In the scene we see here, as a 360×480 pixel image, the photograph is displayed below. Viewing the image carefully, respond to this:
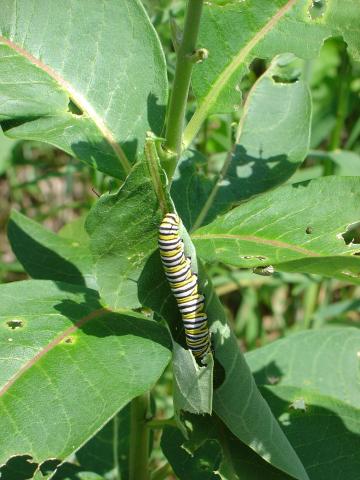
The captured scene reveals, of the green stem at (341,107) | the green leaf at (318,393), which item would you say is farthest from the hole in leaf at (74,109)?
the green stem at (341,107)

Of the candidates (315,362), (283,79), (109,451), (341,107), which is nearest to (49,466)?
(109,451)

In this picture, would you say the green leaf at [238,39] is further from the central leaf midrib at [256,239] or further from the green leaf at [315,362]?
the green leaf at [315,362]

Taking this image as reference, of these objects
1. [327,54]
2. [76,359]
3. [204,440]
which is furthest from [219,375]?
[327,54]

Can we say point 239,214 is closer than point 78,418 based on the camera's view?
No

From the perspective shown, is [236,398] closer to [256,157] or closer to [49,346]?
[49,346]

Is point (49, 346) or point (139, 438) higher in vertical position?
point (49, 346)

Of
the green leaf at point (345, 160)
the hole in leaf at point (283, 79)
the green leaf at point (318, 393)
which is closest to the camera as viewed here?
the green leaf at point (318, 393)

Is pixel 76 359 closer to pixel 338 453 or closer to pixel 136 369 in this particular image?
pixel 136 369
